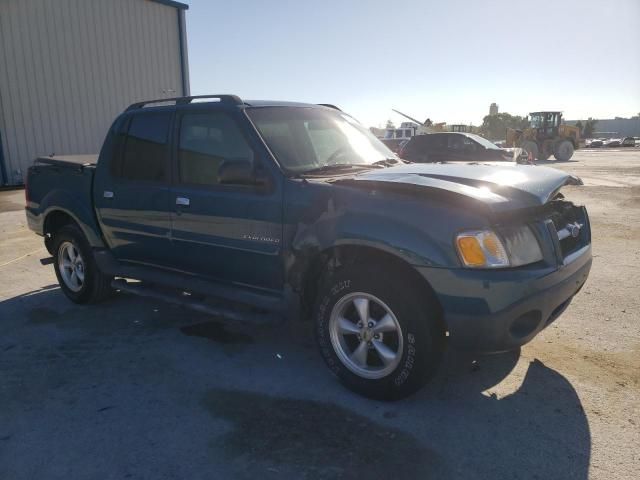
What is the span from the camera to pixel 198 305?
3.96 metres

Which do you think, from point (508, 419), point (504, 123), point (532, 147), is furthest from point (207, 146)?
point (504, 123)

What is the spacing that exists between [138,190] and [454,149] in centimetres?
1442

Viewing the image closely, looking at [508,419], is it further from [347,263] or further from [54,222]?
[54,222]

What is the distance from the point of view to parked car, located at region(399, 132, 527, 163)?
16.5 metres

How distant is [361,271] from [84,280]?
339 centimetres

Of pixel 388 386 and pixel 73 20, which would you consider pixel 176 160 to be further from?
pixel 73 20

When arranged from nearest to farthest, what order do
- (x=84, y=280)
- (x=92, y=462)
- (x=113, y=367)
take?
(x=92, y=462) < (x=113, y=367) < (x=84, y=280)

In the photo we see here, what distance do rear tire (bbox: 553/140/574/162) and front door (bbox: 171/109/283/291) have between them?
31.9 m

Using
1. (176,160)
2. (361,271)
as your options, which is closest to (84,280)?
(176,160)

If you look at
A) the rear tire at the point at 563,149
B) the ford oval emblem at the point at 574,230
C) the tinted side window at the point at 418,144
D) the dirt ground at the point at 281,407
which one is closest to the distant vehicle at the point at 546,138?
the rear tire at the point at 563,149

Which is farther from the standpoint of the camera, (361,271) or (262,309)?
(262,309)

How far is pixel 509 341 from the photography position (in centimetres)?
283

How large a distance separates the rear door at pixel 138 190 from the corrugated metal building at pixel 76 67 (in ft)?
46.3

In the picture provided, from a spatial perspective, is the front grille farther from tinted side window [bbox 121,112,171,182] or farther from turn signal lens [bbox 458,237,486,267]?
tinted side window [bbox 121,112,171,182]
